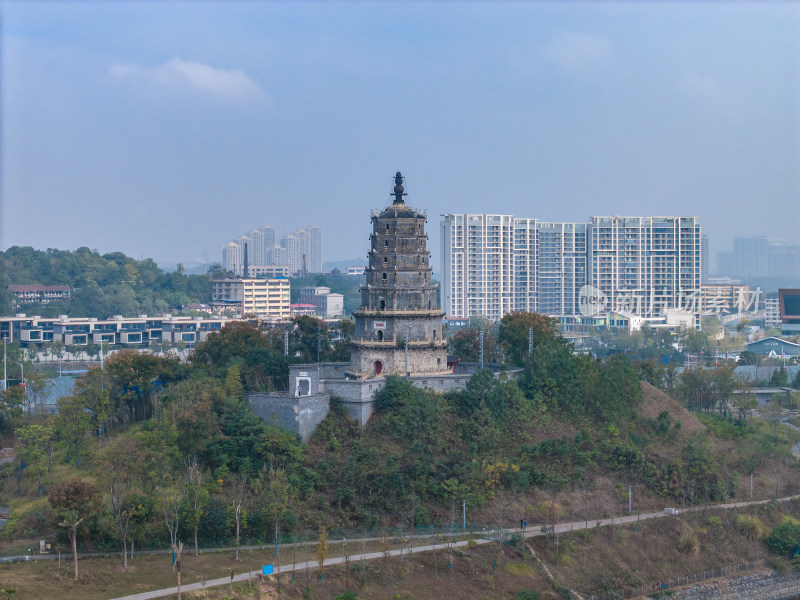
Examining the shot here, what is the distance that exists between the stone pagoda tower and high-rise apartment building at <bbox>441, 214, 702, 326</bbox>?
68869mm

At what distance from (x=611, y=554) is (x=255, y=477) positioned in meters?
12.1

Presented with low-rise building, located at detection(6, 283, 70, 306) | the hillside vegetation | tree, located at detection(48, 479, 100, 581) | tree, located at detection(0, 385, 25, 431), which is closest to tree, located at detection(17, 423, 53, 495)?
the hillside vegetation

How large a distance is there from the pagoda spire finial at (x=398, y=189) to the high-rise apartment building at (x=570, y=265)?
224 feet

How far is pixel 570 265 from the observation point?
113 metres

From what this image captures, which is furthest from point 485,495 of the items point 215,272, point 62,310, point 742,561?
point 215,272

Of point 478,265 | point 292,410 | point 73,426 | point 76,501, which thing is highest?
point 478,265

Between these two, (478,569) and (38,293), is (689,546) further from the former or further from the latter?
(38,293)

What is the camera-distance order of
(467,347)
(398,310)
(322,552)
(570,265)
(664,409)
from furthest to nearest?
(570,265)
(467,347)
(664,409)
(398,310)
(322,552)

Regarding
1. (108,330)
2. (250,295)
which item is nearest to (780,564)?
(108,330)

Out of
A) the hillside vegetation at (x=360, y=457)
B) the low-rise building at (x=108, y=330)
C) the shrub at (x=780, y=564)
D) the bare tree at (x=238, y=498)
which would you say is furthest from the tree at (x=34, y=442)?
the low-rise building at (x=108, y=330)

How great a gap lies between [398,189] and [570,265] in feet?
248

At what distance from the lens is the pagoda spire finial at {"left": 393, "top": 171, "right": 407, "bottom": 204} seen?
40.2 m

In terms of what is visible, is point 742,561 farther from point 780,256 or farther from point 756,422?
point 780,256

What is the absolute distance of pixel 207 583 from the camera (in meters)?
27.1
